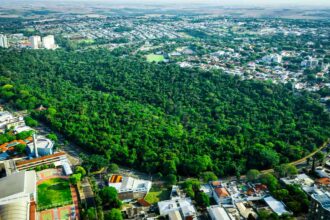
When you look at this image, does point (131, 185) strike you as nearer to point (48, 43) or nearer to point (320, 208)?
point (320, 208)

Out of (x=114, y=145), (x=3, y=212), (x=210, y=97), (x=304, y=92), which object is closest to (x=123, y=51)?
(x=210, y=97)

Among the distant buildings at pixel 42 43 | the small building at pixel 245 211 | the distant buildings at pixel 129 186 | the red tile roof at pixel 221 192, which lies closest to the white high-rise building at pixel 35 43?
the distant buildings at pixel 42 43

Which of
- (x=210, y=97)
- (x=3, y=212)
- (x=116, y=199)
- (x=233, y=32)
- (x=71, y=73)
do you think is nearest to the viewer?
(x=3, y=212)

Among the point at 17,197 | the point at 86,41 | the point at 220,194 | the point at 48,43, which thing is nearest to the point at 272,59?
the point at 220,194

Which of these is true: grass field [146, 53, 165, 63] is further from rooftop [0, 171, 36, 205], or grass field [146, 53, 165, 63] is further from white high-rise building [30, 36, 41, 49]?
rooftop [0, 171, 36, 205]

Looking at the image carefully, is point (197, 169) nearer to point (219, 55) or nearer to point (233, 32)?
point (219, 55)

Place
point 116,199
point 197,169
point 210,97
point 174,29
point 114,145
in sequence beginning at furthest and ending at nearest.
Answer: point 174,29 < point 210,97 < point 114,145 < point 197,169 < point 116,199

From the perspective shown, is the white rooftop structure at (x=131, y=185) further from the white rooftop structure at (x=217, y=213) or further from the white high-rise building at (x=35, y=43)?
the white high-rise building at (x=35, y=43)
